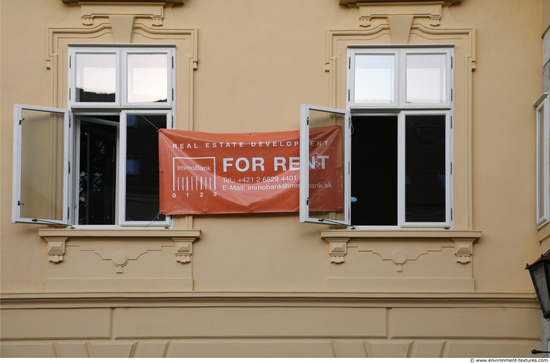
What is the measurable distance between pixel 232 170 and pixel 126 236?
1.29m

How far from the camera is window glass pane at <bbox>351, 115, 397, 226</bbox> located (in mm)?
12922

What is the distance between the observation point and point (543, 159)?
12.6m

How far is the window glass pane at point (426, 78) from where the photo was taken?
42.8 feet

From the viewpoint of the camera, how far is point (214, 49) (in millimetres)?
13180

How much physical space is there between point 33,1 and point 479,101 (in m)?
4.86

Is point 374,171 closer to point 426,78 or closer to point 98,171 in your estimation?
point 426,78

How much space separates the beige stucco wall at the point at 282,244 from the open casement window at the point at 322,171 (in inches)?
9.6

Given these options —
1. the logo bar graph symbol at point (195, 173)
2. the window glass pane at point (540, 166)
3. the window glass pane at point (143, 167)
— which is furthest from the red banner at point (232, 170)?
the window glass pane at point (540, 166)

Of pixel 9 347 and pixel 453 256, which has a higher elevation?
pixel 453 256

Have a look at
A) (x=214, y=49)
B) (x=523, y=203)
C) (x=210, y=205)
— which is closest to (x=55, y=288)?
(x=210, y=205)

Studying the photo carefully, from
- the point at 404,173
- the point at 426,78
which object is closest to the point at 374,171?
the point at 404,173

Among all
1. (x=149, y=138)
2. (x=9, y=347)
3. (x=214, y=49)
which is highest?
(x=214, y=49)

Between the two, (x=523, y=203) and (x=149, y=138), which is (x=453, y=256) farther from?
(x=149, y=138)

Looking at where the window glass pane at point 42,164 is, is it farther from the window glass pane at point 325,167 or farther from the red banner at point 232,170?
the window glass pane at point 325,167
